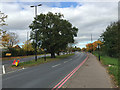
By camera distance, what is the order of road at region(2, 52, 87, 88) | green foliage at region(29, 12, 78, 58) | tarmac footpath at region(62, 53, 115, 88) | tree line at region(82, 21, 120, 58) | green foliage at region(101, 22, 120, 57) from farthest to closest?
green foliage at region(29, 12, 78, 58)
green foliage at region(101, 22, 120, 57)
tree line at region(82, 21, 120, 58)
road at region(2, 52, 87, 88)
tarmac footpath at region(62, 53, 115, 88)

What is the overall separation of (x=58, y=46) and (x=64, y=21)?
7.08 meters

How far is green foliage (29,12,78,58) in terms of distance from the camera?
26.9 meters

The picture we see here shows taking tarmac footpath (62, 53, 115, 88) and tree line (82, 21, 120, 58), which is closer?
tarmac footpath (62, 53, 115, 88)

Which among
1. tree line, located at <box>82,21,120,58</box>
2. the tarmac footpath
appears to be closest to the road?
the tarmac footpath

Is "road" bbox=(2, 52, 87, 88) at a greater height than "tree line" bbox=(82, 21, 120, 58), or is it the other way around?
"tree line" bbox=(82, 21, 120, 58)

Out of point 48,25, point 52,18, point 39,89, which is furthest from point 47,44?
point 39,89

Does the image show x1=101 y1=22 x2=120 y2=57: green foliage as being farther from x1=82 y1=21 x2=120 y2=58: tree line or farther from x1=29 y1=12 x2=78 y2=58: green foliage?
x1=29 y1=12 x2=78 y2=58: green foliage

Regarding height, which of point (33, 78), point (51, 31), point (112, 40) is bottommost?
point (33, 78)

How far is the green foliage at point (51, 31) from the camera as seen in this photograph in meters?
26.9

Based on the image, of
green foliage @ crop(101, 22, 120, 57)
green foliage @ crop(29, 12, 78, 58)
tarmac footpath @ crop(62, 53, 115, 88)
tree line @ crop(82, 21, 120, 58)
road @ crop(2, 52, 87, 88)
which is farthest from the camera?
green foliage @ crop(29, 12, 78, 58)

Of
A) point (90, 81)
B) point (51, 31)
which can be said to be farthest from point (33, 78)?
point (51, 31)

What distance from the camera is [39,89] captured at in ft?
18.6

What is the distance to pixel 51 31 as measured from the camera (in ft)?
92.2

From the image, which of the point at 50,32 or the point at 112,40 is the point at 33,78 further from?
the point at 112,40
